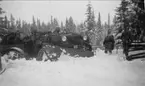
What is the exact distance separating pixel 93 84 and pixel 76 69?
0.98 m

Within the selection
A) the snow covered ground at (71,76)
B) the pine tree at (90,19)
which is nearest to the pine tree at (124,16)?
the snow covered ground at (71,76)

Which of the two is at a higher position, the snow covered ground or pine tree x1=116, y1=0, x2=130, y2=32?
pine tree x1=116, y1=0, x2=130, y2=32

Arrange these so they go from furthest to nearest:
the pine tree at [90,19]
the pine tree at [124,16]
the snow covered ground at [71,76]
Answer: the pine tree at [90,19], the pine tree at [124,16], the snow covered ground at [71,76]

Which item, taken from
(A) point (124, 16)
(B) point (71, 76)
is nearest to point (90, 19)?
(A) point (124, 16)

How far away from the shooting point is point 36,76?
3.12 m

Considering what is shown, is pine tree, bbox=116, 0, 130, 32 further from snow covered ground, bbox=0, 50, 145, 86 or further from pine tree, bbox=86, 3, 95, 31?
pine tree, bbox=86, 3, 95, 31

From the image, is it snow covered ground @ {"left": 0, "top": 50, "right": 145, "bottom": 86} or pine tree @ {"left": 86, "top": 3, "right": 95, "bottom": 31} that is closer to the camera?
snow covered ground @ {"left": 0, "top": 50, "right": 145, "bottom": 86}

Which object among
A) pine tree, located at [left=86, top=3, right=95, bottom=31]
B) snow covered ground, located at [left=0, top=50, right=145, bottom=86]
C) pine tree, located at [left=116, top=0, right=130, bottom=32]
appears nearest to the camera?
snow covered ground, located at [left=0, top=50, right=145, bottom=86]

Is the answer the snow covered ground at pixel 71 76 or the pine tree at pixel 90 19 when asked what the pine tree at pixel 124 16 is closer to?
the snow covered ground at pixel 71 76

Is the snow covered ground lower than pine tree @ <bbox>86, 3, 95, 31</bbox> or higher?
lower

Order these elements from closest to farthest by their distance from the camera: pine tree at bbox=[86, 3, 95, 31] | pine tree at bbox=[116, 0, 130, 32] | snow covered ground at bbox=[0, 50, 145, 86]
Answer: snow covered ground at bbox=[0, 50, 145, 86] → pine tree at bbox=[116, 0, 130, 32] → pine tree at bbox=[86, 3, 95, 31]

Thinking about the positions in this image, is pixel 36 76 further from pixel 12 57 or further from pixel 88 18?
pixel 88 18

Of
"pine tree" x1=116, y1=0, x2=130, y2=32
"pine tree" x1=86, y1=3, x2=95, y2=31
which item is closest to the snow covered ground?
"pine tree" x1=116, y1=0, x2=130, y2=32

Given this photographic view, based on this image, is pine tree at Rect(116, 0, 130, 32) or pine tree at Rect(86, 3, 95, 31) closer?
pine tree at Rect(116, 0, 130, 32)
